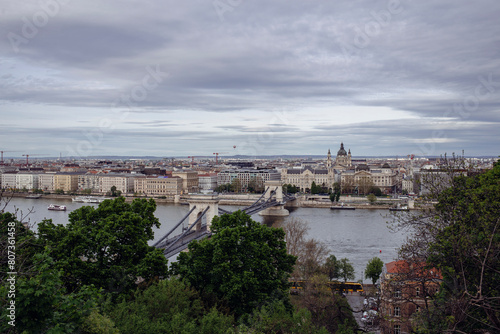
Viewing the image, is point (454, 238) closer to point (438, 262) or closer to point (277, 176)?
point (438, 262)

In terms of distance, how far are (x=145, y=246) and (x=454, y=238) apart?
595 centimetres

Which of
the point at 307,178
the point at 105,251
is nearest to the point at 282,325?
the point at 105,251

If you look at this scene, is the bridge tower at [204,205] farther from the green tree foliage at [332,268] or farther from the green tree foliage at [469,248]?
the green tree foliage at [469,248]

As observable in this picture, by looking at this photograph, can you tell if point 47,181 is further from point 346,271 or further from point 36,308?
point 36,308

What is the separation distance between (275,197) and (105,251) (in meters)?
33.7

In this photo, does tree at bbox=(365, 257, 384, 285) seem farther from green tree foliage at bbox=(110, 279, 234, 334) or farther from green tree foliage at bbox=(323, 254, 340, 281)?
green tree foliage at bbox=(110, 279, 234, 334)

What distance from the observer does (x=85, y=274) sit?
8.27 metres

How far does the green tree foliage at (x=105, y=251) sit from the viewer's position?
829 centimetres

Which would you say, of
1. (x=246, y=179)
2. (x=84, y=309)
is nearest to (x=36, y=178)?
(x=246, y=179)

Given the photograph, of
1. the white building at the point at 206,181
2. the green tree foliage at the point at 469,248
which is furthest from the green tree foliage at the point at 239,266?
the white building at the point at 206,181

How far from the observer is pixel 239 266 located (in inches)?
348

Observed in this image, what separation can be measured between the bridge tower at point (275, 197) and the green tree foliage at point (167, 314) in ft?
101

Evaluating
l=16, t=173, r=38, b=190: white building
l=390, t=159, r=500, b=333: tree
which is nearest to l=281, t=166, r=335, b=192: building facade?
l=16, t=173, r=38, b=190: white building

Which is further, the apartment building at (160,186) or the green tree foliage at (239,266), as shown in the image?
the apartment building at (160,186)
